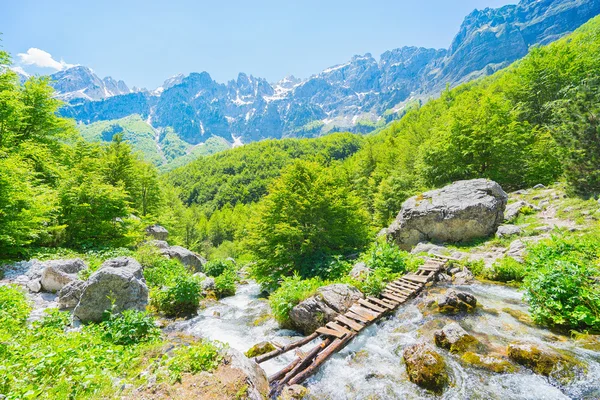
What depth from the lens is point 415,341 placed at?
8148 mm

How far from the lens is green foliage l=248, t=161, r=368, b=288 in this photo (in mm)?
17141

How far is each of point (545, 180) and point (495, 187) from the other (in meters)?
9.29

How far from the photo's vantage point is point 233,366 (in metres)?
5.18

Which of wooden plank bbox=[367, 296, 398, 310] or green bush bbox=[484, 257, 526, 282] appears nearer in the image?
wooden plank bbox=[367, 296, 398, 310]

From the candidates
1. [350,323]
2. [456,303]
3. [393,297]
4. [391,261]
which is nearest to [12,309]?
[350,323]

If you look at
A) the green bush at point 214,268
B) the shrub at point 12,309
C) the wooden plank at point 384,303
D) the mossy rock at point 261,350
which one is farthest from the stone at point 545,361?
the green bush at point 214,268

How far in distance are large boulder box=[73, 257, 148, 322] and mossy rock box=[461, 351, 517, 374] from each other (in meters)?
10.3

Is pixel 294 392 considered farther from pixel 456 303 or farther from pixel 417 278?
pixel 417 278

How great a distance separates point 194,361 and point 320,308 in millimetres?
5979

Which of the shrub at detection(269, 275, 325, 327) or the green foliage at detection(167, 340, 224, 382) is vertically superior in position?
the green foliage at detection(167, 340, 224, 382)

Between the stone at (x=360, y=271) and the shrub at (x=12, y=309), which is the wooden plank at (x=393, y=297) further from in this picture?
the shrub at (x=12, y=309)

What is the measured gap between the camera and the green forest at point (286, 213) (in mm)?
7590

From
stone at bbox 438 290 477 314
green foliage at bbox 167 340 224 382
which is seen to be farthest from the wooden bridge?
green foliage at bbox 167 340 224 382

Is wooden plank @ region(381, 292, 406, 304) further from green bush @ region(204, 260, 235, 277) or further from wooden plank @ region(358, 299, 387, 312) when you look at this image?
→ green bush @ region(204, 260, 235, 277)
